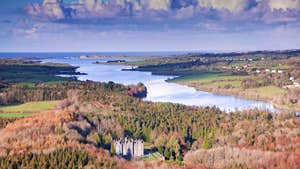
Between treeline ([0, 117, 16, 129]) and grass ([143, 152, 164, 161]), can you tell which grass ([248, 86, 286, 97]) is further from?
treeline ([0, 117, 16, 129])

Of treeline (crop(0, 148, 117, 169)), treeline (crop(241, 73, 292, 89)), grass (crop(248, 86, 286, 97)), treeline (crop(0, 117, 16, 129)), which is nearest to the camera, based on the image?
treeline (crop(0, 148, 117, 169))

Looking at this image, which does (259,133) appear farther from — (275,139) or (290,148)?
(290,148)

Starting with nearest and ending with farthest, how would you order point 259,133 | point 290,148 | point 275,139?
point 290,148
point 275,139
point 259,133

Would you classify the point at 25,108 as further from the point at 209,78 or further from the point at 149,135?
the point at 209,78

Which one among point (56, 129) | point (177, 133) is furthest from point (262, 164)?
point (56, 129)

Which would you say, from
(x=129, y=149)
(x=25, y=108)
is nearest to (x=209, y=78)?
(x=25, y=108)

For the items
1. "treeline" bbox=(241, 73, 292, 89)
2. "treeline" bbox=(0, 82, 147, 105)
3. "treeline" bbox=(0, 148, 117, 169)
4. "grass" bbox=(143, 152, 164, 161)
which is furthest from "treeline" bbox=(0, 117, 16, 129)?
"treeline" bbox=(241, 73, 292, 89)

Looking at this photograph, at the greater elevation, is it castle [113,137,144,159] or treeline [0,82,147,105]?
treeline [0,82,147,105]

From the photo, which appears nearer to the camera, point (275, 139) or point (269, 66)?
point (275, 139)
